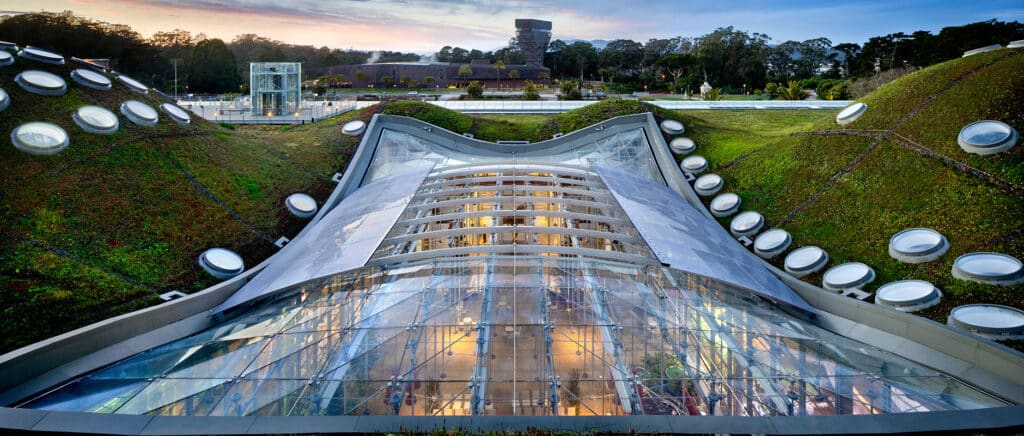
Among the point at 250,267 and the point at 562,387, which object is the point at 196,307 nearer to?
the point at 250,267

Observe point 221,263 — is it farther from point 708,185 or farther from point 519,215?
point 708,185

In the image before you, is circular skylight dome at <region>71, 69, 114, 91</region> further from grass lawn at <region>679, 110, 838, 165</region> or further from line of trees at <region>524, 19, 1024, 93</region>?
line of trees at <region>524, 19, 1024, 93</region>

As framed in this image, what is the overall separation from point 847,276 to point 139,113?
2426 cm

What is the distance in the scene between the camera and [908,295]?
1529 cm

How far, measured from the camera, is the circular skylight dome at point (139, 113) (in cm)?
2220

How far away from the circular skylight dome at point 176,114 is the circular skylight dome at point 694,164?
2023cm

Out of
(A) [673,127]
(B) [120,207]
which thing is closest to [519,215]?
(B) [120,207]

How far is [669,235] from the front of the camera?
17016 mm

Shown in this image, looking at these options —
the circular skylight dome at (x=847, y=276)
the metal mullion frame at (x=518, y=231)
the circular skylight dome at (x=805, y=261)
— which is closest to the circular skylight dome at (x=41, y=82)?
the metal mullion frame at (x=518, y=231)

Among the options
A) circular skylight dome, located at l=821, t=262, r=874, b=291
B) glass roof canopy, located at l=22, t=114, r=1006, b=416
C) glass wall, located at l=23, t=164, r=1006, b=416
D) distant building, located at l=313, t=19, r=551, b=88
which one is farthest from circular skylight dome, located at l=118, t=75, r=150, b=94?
distant building, located at l=313, t=19, r=551, b=88

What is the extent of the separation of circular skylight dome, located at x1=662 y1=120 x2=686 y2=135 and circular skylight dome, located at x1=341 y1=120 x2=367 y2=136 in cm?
1401

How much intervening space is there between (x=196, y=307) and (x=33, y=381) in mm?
4079

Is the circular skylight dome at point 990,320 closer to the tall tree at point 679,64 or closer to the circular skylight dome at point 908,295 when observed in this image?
the circular skylight dome at point 908,295

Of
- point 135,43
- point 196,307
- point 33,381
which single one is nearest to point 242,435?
point 33,381
